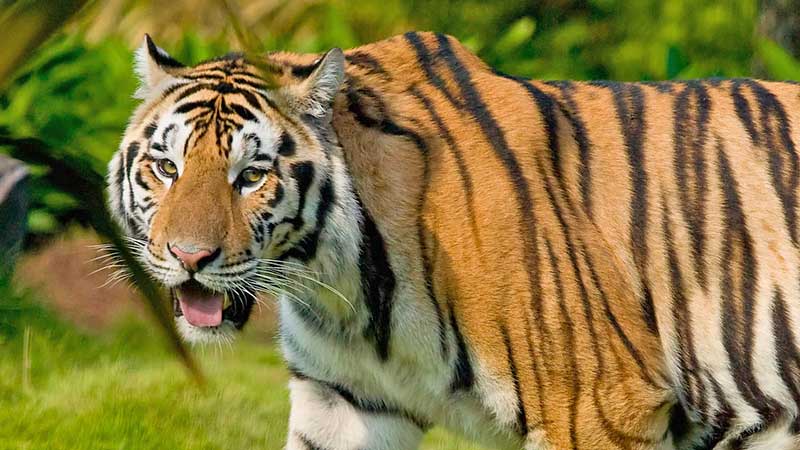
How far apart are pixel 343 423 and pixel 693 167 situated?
1071 millimetres

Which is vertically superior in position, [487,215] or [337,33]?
[487,215]

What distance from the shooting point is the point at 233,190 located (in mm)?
2783

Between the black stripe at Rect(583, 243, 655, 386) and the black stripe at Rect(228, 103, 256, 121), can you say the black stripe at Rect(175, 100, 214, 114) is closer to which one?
the black stripe at Rect(228, 103, 256, 121)

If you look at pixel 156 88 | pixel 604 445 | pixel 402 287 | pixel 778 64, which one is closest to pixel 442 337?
pixel 402 287

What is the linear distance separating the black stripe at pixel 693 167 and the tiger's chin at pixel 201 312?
1100 mm

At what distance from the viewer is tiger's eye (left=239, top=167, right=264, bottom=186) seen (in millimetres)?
2809

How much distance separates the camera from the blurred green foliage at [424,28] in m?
6.31

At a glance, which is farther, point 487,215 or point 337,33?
point 337,33

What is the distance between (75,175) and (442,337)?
2.04 metres

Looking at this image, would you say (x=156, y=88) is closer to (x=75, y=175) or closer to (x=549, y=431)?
(x=549, y=431)

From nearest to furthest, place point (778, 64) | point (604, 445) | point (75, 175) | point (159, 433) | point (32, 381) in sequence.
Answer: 1. point (75, 175)
2. point (604, 445)
3. point (159, 433)
4. point (32, 381)
5. point (778, 64)

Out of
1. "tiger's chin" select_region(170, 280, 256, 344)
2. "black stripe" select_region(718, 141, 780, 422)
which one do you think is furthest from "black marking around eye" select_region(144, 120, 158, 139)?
"black stripe" select_region(718, 141, 780, 422)

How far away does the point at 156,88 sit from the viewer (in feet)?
9.91

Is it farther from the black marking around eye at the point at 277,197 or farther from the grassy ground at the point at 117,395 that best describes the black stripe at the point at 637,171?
the grassy ground at the point at 117,395
